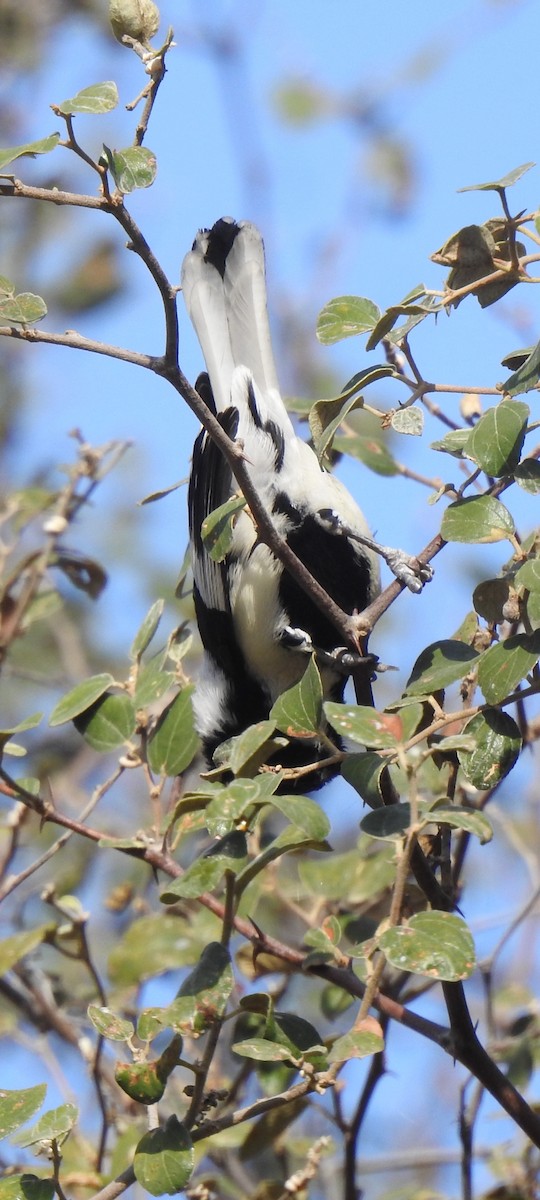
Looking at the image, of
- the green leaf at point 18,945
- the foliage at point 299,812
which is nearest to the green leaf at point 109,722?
the foliage at point 299,812

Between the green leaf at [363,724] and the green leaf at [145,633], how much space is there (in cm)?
59

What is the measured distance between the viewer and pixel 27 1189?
139 cm

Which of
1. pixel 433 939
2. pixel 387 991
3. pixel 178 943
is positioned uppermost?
pixel 178 943

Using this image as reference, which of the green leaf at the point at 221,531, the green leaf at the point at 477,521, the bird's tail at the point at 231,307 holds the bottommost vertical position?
the green leaf at the point at 477,521

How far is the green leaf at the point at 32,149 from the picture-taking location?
4.17ft

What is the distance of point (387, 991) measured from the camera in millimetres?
2025

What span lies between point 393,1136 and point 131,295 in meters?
3.05

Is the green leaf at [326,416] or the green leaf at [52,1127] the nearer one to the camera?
the green leaf at [52,1127]

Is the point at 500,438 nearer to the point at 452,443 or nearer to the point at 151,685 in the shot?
the point at 452,443

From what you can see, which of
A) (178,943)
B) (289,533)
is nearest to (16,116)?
(289,533)

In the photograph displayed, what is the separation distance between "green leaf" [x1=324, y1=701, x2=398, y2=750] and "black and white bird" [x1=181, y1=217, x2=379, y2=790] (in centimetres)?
123

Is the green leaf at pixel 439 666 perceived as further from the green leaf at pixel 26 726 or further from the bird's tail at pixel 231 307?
the bird's tail at pixel 231 307

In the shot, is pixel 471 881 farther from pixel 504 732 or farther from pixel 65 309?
pixel 504 732

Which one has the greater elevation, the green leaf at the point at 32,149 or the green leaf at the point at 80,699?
the green leaf at the point at 32,149
